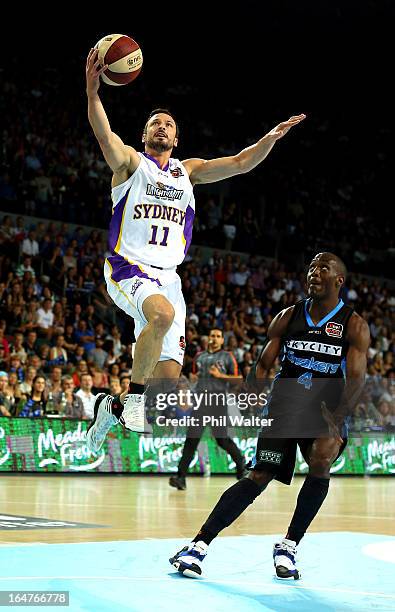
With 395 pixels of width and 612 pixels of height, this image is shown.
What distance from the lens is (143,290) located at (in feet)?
23.0

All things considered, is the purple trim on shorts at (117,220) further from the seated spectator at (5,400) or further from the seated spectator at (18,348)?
the seated spectator at (18,348)

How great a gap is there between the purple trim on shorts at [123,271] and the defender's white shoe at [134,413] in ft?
3.15

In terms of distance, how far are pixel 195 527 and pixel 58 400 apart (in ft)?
23.7

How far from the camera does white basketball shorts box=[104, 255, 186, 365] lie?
7.06 metres

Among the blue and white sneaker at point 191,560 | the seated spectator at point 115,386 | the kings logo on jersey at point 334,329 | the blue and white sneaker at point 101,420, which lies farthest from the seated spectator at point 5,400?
the kings logo on jersey at point 334,329

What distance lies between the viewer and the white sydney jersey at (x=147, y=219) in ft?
23.9

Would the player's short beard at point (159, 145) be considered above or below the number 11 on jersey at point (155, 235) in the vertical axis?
above

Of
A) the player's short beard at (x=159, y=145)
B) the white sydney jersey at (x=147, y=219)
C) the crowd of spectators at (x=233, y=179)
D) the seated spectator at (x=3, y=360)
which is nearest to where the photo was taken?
the white sydney jersey at (x=147, y=219)

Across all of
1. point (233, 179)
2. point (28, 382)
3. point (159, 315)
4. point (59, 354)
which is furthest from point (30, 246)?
point (159, 315)

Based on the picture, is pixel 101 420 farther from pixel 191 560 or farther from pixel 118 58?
pixel 118 58

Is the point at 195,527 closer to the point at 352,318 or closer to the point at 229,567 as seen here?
the point at 229,567

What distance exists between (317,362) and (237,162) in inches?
85.6

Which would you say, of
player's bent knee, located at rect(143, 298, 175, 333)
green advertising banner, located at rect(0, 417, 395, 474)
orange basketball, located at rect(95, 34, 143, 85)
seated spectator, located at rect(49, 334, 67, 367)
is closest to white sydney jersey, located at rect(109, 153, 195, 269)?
→ player's bent knee, located at rect(143, 298, 175, 333)

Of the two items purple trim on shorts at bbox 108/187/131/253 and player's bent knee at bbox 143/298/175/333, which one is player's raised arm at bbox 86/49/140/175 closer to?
purple trim on shorts at bbox 108/187/131/253
